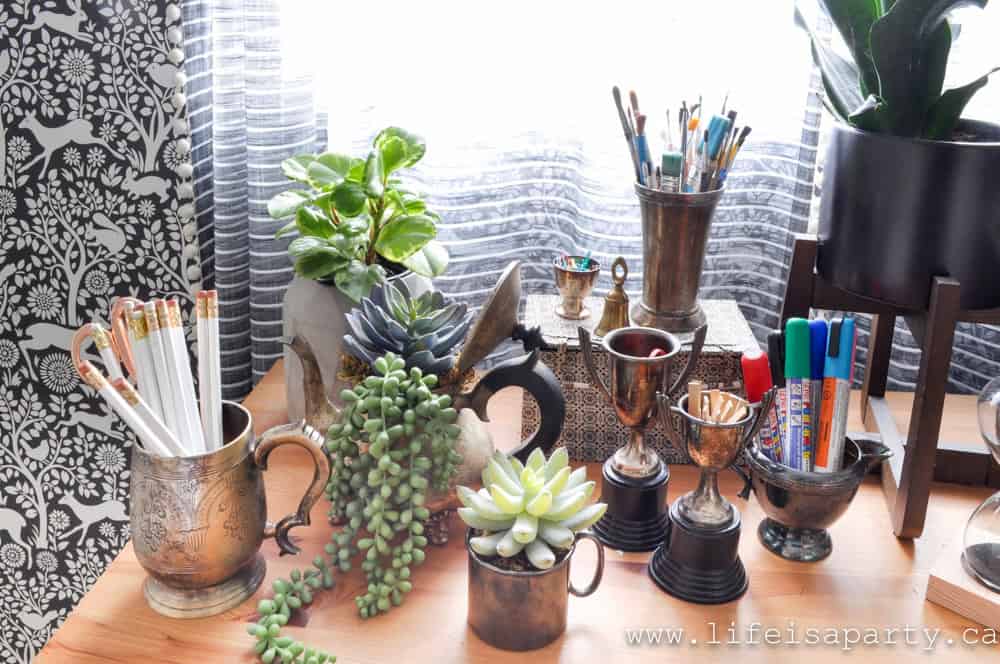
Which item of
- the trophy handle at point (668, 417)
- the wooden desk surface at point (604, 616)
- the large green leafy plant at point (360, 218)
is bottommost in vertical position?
the wooden desk surface at point (604, 616)

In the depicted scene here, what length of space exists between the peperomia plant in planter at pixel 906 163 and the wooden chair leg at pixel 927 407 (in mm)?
26

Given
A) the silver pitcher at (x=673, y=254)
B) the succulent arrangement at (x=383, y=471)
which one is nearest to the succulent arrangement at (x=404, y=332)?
the succulent arrangement at (x=383, y=471)

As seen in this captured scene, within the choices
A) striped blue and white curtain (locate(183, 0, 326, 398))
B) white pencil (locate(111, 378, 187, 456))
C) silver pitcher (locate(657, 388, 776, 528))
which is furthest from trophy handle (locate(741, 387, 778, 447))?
striped blue and white curtain (locate(183, 0, 326, 398))

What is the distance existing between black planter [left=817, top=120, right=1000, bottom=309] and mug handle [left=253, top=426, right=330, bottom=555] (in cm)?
51

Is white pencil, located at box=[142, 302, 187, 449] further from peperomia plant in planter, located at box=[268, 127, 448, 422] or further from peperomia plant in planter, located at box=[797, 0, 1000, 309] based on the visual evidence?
peperomia plant in planter, located at box=[797, 0, 1000, 309]

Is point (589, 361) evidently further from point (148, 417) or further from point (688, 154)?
→ point (148, 417)

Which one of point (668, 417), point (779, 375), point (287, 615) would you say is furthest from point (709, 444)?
point (287, 615)

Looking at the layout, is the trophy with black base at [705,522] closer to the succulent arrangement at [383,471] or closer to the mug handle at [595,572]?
the mug handle at [595,572]

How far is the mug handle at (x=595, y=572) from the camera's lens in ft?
2.59

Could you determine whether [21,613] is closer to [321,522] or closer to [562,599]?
[321,522]

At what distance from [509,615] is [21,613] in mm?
906

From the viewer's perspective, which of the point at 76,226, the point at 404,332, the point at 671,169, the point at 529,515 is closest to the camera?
the point at 529,515

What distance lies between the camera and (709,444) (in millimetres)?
819

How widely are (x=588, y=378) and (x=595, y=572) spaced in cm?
24
